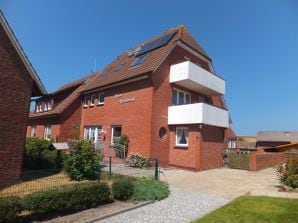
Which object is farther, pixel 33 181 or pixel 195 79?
pixel 195 79

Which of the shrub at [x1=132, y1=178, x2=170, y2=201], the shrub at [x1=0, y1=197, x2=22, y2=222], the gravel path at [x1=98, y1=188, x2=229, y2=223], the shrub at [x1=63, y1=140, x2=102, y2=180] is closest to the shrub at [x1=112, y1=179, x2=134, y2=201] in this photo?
the shrub at [x1=132, y1=178, x2=170, y2=201]

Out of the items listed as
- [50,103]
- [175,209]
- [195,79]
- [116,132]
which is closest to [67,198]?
[175,209]

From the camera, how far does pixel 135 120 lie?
1977cm

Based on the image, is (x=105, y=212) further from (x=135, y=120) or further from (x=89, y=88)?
(x=89, y=88)

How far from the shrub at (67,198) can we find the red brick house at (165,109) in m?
9.16

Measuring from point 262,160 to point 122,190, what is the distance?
13937mm

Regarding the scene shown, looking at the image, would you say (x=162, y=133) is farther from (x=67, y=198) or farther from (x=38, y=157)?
(x=67, y=198)

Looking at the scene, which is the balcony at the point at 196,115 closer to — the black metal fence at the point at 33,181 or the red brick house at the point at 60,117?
the black metal fence at the point at 33,181

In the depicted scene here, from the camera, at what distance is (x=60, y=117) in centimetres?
2419

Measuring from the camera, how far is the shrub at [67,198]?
7.55 meters

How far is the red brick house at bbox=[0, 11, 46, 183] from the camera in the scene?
11.2 meters

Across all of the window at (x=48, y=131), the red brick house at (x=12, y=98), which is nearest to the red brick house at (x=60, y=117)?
→ the window at (x=48, y=131)

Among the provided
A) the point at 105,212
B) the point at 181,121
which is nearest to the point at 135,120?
the point at 181,121

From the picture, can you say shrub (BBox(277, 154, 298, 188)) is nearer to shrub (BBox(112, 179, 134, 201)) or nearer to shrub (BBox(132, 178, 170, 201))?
shrub (BBox(132, 178, 170, 201))
